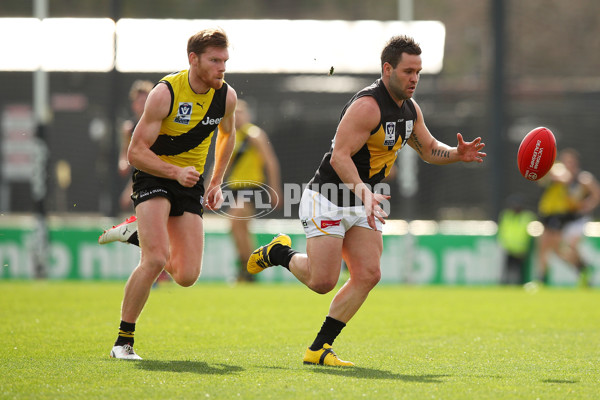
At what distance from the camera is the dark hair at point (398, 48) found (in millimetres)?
6039

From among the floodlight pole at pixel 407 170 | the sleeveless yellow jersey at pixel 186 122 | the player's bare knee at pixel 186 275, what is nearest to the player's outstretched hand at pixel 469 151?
the sleeveless yellow jersey at pixel 186 122

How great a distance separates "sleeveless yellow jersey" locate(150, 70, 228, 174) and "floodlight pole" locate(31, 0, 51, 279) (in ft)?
27.7

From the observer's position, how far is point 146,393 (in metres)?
4.89

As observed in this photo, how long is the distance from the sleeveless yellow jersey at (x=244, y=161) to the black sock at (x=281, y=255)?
697 cm

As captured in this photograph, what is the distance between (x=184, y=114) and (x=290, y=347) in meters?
1.98

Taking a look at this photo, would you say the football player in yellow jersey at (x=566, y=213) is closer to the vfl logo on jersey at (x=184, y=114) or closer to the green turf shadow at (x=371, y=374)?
the green turf shadow at (x=371, y=374)

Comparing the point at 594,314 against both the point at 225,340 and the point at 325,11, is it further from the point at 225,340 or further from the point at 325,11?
the point at 325,11

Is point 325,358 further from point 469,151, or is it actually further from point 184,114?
point 184,114

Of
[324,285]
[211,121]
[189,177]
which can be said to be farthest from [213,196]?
A: [324,285]

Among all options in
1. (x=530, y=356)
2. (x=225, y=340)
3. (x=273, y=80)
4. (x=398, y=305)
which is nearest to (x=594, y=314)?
(x=398, y=305)

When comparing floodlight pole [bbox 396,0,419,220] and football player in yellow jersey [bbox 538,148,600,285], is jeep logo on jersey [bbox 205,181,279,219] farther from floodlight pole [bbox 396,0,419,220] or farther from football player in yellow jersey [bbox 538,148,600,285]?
football player in yellow jersey [bbox 538,148,600,285]

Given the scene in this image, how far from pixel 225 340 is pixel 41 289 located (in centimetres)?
584

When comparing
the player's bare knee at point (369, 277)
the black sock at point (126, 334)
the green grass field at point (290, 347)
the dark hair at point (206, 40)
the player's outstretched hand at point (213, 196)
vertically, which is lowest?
the green grass field at point (290, 347)

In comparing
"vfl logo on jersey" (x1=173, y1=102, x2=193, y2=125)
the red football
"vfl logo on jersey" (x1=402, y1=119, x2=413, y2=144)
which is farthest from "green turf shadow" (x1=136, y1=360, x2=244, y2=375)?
the red football
